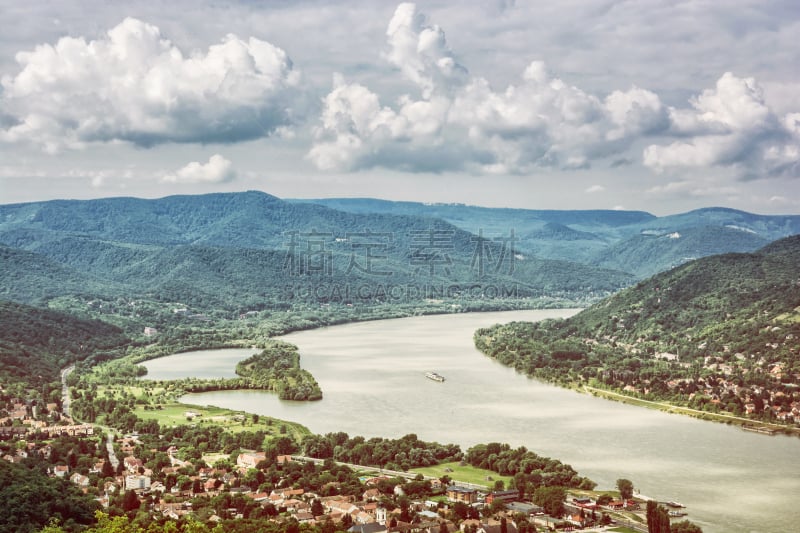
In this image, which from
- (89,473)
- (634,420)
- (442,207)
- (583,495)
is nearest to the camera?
(583,495)

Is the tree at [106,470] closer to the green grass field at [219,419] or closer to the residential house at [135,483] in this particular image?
the residential house at [135,483]

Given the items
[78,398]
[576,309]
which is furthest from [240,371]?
[576,309]

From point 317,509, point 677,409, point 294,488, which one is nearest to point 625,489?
point 317,509

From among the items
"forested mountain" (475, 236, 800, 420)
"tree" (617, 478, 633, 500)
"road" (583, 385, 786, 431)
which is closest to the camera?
"tree" (617, 478, 633, 500)

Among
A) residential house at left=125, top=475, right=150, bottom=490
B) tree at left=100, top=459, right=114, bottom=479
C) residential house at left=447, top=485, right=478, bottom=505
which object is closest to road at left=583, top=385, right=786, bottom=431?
residential house at left=447, top=485, right=478, bottom=505

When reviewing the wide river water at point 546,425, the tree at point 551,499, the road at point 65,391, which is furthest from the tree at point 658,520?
the road at point 65,391

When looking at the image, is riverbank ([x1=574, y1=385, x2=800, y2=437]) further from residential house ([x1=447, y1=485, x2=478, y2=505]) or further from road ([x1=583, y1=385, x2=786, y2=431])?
residential house ([x1=447, y1=485, x2=478, y2=505])

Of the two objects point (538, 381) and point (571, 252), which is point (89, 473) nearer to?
point (538, 381)
